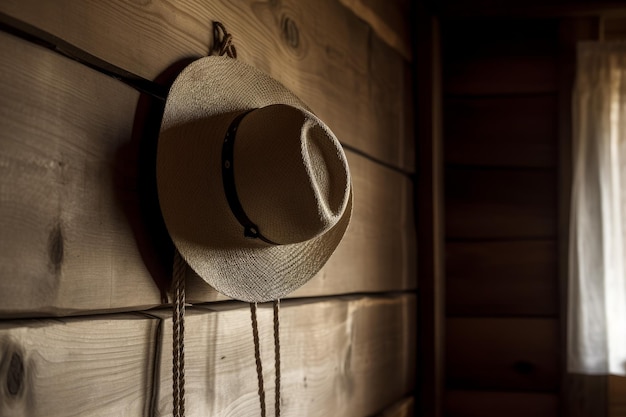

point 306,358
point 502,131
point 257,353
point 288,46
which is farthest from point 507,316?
point 257,353

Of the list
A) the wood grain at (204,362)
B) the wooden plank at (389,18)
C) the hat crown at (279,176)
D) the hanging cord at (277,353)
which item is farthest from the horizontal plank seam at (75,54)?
the wooden plank at (389,18)

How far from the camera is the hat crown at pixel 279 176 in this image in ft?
3.31

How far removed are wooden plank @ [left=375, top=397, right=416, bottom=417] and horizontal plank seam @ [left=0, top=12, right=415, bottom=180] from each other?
1.13m

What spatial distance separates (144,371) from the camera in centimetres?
95

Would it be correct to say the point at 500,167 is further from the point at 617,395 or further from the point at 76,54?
the point at 76,54

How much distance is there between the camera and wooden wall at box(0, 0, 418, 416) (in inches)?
29.9

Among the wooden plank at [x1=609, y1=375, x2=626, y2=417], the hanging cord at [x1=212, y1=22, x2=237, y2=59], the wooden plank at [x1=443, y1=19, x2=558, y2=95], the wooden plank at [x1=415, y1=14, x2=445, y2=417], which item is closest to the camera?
the hanging cord at [x1=212, y1=22, x2=237, y2=59]

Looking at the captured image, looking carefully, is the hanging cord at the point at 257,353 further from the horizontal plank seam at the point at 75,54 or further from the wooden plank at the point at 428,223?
the wooden plank at the point at 428,223

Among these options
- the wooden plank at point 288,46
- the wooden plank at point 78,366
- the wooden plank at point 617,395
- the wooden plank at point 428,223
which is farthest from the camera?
the wooden plank at point 617,395

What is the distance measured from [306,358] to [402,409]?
2.27ft

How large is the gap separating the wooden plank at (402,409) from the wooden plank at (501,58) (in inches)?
37.6

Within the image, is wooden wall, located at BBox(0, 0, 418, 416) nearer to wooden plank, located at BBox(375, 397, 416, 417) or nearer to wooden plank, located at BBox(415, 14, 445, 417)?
wooden plank, located at BBox(375, 397, 416, 417)

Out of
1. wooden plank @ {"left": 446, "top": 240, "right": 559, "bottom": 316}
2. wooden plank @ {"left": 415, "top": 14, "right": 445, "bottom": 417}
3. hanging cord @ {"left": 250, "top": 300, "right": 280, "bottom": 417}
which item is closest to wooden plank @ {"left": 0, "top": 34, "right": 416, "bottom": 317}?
hanging cord @ {"left": 250, "top": 300, "right": 280, "bottom": 417}

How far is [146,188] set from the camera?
976 mm
